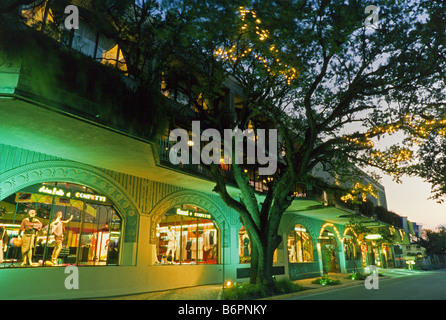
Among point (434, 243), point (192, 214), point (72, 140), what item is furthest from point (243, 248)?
point (434, 243)

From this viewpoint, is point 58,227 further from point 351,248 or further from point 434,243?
point 434,243

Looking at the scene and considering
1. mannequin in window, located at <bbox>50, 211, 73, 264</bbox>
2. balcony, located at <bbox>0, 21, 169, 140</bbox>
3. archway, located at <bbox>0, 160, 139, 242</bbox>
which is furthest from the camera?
mannequin in window, located at <bbox>50, 211, 73, 264</bbox>

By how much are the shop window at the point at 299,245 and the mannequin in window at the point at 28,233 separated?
1663 centimetres

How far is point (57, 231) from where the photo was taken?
1119 cm

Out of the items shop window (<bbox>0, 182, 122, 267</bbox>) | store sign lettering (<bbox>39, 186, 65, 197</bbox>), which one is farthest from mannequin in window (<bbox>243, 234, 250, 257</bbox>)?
store sign lettering (<bbox>39, 186, 65, 197</bbox>)

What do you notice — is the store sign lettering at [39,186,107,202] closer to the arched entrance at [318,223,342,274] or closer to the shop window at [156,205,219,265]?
the shop window at [156,205,219,265]

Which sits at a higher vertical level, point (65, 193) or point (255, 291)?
point (65, 193)

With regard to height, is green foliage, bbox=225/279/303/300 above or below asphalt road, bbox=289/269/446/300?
above

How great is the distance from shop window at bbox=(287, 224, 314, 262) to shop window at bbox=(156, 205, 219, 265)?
7879mm

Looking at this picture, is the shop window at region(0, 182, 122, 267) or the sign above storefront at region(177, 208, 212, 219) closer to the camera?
the shop window at region(0, 182, 122, 267)

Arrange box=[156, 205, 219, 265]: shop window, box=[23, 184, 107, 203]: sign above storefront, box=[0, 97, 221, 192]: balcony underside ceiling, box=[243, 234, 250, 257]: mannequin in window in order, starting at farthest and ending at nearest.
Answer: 1. box=[243, 234, 250, 257]: mannequin in window
2. box=[156, 205, 219, 265]: shop window
3. box=[23, 184, 107, 203]: sign above storefront
4. box=[0, 97, 221, 192]: balcony underside ceiling

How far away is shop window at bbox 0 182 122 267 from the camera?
33.4 ft

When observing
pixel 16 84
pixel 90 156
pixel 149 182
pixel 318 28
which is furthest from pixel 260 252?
pixel 16 84

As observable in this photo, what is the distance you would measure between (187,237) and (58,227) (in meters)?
6.51
